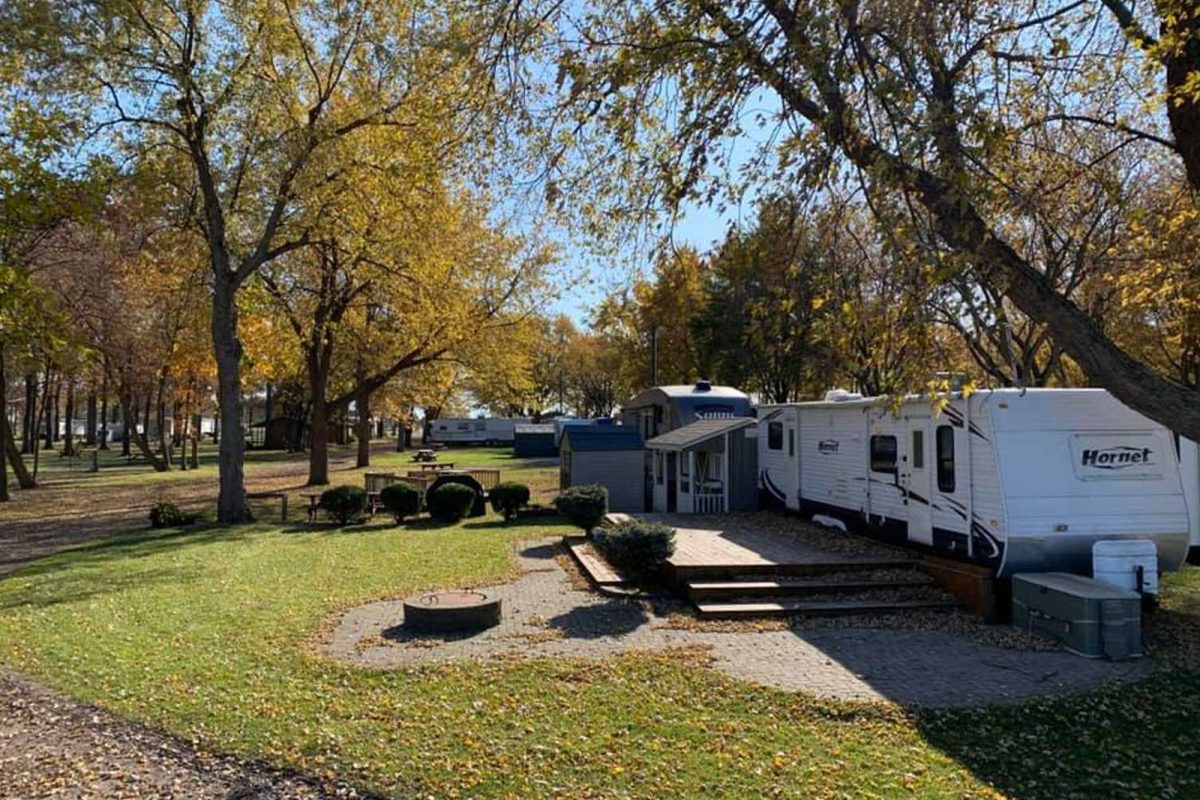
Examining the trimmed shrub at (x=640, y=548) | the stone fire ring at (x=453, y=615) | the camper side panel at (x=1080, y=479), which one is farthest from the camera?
the trimmed shrub at (x=640, y=548)

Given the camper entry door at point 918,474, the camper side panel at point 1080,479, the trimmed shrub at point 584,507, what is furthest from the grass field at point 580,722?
the trimmed shrub at point 584,507

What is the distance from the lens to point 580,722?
18.9ft

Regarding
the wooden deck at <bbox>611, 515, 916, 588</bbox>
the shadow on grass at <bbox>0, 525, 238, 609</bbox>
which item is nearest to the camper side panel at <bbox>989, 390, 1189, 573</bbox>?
the wooden deck at <bbox>611, 515, 916, 588</bbox>

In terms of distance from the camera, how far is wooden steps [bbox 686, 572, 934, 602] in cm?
985

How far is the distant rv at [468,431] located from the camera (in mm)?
62344

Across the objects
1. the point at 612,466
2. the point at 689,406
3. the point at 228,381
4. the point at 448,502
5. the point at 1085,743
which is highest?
the point at 228,381

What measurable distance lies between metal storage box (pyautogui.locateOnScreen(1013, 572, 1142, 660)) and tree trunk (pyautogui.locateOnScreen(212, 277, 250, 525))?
15203mm

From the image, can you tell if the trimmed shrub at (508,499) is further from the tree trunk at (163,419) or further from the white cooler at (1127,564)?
the tree trunk at (163,419)

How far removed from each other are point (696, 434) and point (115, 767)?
559 inches

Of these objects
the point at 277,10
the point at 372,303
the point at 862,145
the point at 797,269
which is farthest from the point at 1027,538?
the point at 372,303

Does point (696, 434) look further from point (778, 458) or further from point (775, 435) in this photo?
point (778, 458)

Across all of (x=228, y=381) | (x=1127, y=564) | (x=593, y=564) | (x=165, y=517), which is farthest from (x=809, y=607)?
(x=165, y=517)

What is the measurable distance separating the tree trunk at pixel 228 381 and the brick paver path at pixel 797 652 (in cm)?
977

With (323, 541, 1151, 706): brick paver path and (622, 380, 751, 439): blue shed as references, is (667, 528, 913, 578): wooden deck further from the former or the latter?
(622, 380, 751, 439): blue shed
